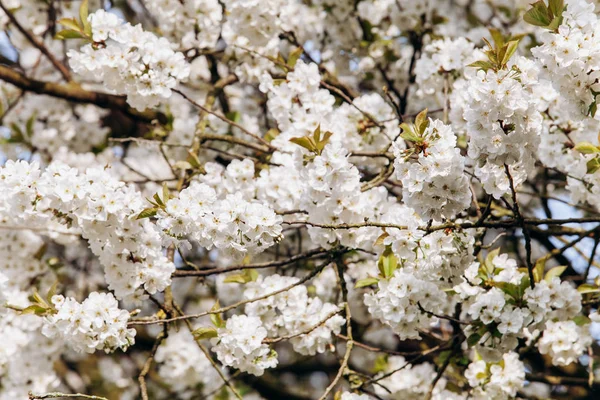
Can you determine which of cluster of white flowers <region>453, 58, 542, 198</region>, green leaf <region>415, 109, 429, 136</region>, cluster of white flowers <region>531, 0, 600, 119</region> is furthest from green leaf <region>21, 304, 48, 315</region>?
cluster of white flowers <region>531, 0, 600, 119</region>

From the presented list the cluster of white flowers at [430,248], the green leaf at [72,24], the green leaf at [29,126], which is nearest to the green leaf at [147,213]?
the cluster of white flowers at [430,248]

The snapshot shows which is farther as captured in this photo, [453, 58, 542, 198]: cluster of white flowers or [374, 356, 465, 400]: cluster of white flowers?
[374, 356, 465, 400]: cluster of white flowers

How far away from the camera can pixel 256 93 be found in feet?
17.1

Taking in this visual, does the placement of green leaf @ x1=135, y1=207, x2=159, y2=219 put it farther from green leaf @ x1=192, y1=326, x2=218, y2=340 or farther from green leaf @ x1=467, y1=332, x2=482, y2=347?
green leaf @ x1=467, y1=332, x2=482, y2=347

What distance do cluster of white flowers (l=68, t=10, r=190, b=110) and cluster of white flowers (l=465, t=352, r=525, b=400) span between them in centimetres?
176

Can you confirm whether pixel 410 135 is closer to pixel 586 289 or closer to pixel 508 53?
pixel 508 53

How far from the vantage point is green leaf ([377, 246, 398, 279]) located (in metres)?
2.70

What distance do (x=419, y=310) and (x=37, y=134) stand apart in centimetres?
300

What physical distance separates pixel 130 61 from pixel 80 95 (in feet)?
4.83

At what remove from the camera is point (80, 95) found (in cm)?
435

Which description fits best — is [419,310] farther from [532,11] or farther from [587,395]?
[587,395]

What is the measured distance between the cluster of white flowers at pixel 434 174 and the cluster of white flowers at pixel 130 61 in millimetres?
1318

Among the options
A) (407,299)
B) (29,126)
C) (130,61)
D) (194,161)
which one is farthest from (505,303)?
(29,126)

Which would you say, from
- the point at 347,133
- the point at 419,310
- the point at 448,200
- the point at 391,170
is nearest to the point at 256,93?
the point at 347,133
